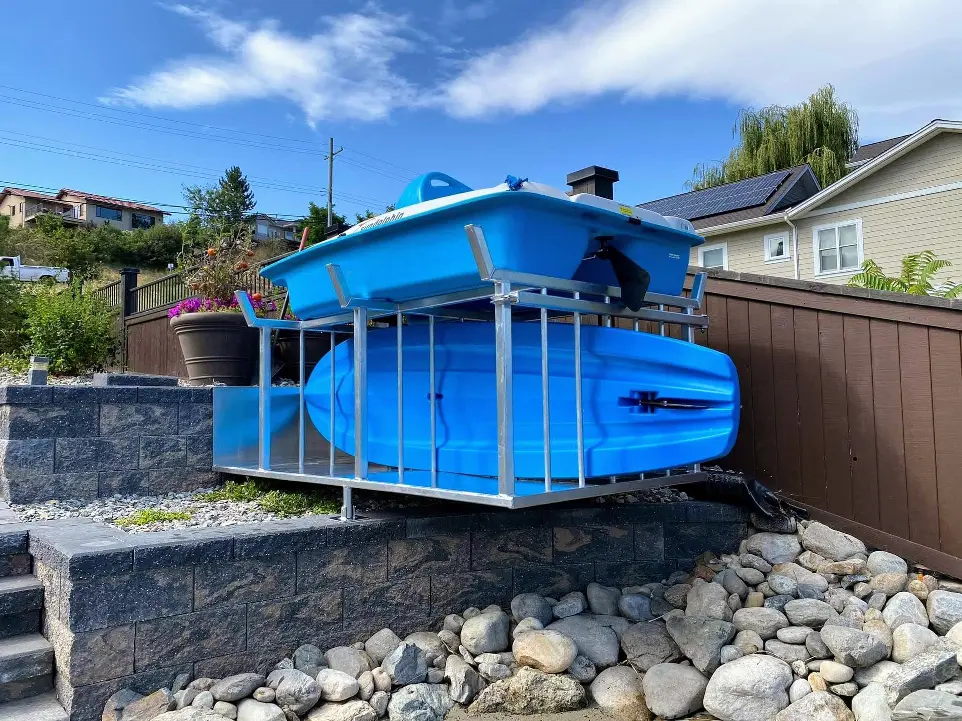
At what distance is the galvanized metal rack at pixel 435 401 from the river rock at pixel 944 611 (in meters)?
1.00

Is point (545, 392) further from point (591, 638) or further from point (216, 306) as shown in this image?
point (216, 306)

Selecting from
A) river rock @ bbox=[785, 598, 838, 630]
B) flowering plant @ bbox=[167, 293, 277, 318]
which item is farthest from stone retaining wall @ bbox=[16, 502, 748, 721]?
flowering plant @ bbox=[167, 293, 277, 318]

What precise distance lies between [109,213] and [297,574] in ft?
161

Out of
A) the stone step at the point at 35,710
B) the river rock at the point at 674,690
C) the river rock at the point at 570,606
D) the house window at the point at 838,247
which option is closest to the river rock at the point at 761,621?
the river rock at the point at 674,690

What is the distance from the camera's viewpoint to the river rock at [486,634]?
2.90 m

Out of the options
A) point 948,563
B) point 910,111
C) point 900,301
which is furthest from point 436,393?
point 910,111

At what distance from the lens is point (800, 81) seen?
789 inches

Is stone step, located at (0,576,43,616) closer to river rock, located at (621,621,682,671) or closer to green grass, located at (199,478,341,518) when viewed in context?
green grass, located at (199,478,341,518)

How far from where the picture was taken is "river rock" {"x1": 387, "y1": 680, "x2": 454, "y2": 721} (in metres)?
2.53

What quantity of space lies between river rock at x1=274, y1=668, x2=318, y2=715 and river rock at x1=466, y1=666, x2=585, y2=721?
585mm

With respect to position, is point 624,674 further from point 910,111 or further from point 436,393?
point 910,111

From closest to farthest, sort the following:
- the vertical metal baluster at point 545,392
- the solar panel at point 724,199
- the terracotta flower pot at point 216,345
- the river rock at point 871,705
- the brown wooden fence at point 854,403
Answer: the river rock at point 871,705 < the vertical metal baluster at point 545,392 < the brown wooden fence at point 854,403 < the terracotta flower pot at point 216,345 < the solar panel at point 724,199

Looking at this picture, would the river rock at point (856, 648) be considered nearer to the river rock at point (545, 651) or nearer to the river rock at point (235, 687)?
the river rock at point (545, 651)

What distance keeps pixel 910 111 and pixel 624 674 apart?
1009 inches
